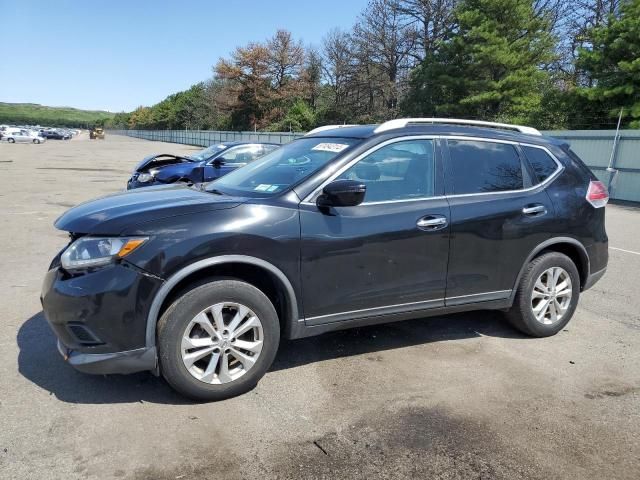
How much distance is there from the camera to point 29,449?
109 inches

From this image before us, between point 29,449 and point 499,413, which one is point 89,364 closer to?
point 29,449

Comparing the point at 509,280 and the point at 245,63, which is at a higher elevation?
the point at 245,63

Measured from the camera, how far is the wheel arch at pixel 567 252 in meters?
4.39

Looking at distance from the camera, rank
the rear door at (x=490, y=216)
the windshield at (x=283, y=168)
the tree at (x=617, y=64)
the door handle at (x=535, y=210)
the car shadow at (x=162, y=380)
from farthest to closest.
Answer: the tree at (x=617, y=64), the door handle at (x=535, y=210), the rear door at (x=490, y=216), the windshield at (x=283, y=168), the car shadow at (x=162, y=380)

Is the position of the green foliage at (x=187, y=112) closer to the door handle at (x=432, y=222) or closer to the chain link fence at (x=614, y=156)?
the chain link fence at (x=614, y=156)

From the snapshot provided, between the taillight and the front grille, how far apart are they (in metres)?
4.24

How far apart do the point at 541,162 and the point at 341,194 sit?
7.16ft

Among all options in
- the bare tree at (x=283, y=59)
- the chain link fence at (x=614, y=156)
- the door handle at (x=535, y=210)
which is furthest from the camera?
the bare tree at (x=283, y=59)

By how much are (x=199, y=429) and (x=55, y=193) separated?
13083 mm

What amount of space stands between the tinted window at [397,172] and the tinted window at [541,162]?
1088 mm

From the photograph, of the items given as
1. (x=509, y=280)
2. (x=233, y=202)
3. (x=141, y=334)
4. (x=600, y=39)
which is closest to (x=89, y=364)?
(x=141, y=334)

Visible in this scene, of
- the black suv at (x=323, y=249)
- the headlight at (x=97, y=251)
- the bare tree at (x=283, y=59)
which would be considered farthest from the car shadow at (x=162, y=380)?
the bare tree at (x=283, y=59)

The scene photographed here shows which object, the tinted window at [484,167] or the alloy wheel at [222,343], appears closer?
the alloy wheel at [222,343]

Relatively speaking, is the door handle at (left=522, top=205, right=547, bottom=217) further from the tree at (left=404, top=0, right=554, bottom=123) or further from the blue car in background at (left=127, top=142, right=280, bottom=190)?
the tree at (left=404, top=0, right=554, bottom=123)
